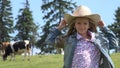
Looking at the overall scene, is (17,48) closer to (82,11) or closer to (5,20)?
(82,11)

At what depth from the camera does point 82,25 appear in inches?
291

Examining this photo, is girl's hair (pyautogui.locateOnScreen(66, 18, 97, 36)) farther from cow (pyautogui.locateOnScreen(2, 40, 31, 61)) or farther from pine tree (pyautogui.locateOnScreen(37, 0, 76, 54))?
pine tree (pyautogui.locateOnScreen(37, 0, 76, 54))

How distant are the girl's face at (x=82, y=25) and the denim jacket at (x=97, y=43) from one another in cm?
15

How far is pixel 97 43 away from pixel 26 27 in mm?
62863

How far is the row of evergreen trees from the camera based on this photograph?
66000 mm

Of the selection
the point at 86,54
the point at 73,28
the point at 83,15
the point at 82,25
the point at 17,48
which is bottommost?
the point at 17,48

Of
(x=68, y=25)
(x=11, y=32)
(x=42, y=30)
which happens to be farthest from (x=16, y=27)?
(x=68, y=25)

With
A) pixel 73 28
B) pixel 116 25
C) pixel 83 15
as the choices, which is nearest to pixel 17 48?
pixel 73 28

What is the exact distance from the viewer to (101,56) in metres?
7.46

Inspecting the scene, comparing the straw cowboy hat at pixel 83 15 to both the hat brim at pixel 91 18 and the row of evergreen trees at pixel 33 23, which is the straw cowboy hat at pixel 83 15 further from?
the row of evergreen trees at pixel 33 23

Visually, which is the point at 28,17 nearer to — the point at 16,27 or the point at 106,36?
the point at 16,27

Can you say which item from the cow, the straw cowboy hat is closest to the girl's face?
the straw cowboy hat

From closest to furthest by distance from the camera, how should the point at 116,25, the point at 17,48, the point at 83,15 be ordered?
the point at 83,15, the point at 17,48, the point at 116,25

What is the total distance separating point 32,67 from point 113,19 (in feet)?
166
